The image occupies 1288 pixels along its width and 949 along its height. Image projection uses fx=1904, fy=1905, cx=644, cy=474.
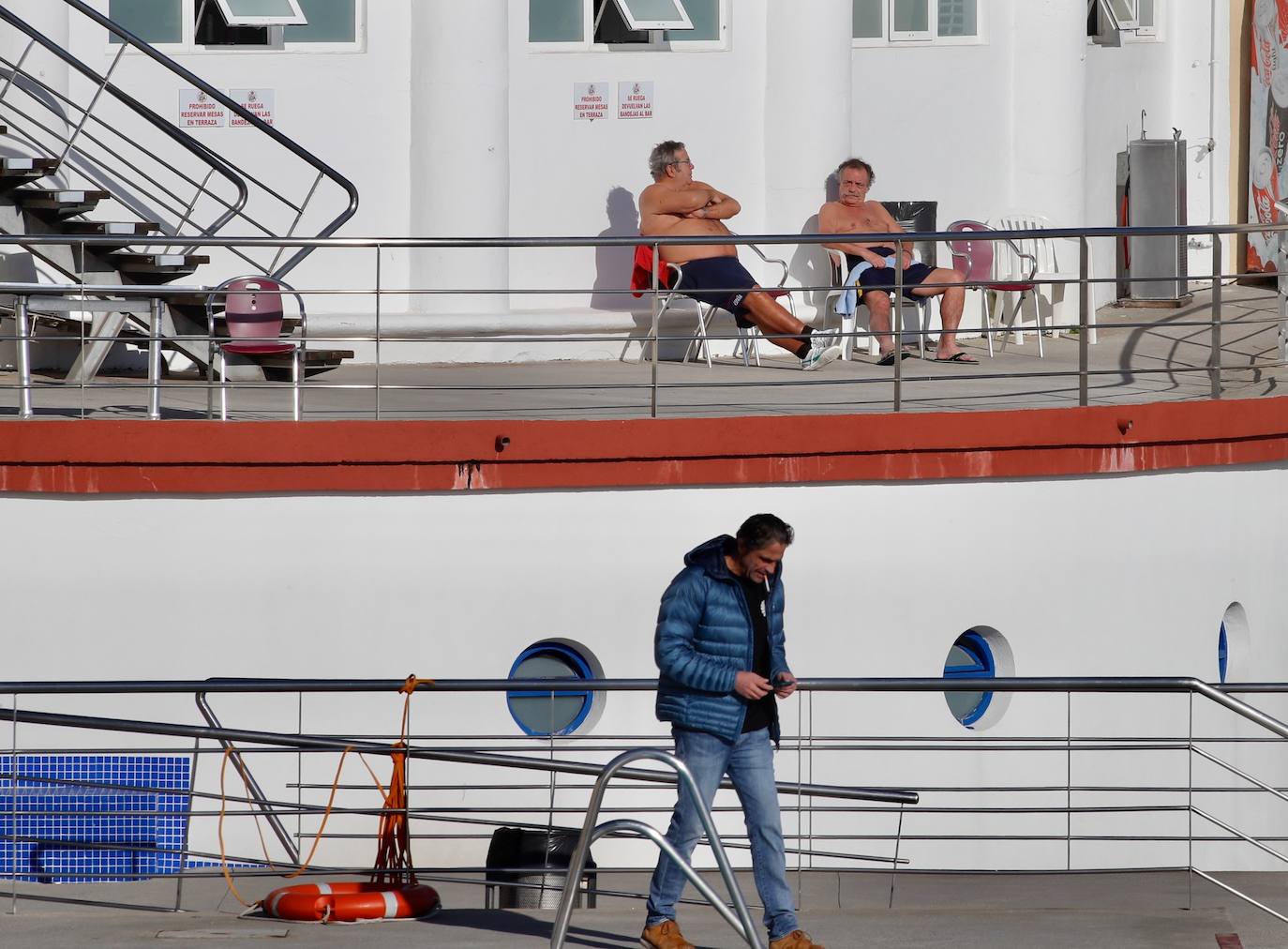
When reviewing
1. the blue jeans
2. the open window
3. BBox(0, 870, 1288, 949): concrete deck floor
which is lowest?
BBox(0, 870, 1288, 949): concrete deck floor

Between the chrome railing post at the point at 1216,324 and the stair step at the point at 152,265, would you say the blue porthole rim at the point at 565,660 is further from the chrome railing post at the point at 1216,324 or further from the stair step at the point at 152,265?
the stair step at the point at 152,265

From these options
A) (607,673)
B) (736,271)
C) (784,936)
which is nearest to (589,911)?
(784,936)

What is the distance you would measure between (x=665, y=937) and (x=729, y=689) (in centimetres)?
98

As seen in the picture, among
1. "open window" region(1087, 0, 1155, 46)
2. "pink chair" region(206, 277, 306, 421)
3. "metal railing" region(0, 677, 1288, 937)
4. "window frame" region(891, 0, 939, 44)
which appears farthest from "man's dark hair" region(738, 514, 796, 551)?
"open window" region(1087, 0, 1155, 46)

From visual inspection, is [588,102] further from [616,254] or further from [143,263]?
[143,263]

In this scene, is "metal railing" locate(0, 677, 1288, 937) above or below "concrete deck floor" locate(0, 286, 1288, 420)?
below

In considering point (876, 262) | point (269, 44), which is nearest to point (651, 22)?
point (876, 262)

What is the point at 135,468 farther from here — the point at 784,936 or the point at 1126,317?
the point at 1126,317

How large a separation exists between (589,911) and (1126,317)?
33.0 ft

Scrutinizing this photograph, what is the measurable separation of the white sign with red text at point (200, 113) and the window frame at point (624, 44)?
2.49 m

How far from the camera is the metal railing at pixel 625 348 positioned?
31.6ft

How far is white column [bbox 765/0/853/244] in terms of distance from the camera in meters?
15.1

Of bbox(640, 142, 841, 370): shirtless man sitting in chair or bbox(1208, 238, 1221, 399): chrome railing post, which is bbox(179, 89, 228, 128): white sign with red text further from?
bbox(1208, 238, 1221, 399): chrome railing post

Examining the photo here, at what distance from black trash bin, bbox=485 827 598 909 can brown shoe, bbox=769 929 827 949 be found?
4.97 feet
